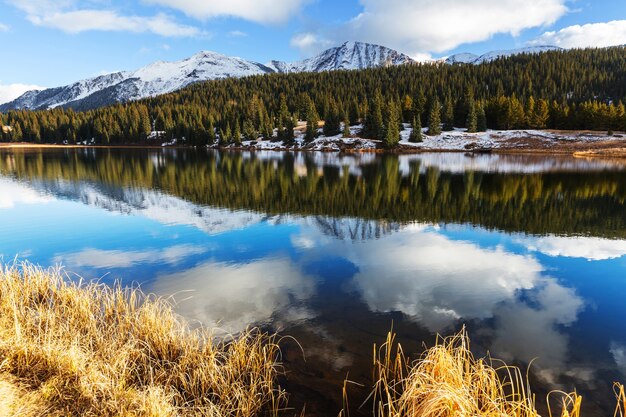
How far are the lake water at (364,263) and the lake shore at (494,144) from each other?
7057 cm

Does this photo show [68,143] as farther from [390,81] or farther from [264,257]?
[264,257]

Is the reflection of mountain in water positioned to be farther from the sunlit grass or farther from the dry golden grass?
the sunlit grass

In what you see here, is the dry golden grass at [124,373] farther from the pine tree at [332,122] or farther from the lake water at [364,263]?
the pine tree at [332,122]

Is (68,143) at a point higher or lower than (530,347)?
higher

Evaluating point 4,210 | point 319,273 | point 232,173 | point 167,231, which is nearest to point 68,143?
point 232,173

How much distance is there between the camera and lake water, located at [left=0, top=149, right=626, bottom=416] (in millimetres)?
10586

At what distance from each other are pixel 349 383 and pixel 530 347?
595 centimetres

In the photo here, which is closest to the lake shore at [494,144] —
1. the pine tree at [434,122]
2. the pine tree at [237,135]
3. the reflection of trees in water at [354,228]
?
the pine tree at [434,122]

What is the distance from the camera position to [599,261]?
18219 millimetres

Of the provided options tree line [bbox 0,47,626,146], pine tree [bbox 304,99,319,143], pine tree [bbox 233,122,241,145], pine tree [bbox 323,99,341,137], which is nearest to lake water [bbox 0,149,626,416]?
tree line [bbox 0,47,626,146]

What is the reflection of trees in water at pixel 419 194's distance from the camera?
27.5 meters

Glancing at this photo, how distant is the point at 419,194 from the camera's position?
37281 millimetres

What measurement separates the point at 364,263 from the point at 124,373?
1247 cm

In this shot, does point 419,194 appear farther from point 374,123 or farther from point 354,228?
point 374,123
